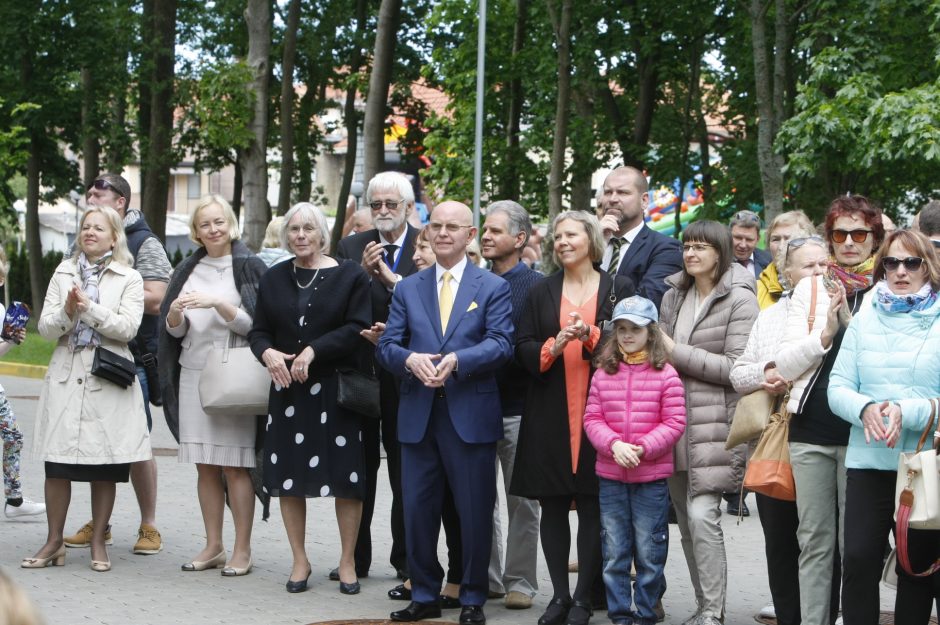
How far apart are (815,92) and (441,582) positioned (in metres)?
14.5

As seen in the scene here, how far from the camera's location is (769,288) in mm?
7508

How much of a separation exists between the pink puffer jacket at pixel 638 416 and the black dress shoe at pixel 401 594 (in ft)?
4.65

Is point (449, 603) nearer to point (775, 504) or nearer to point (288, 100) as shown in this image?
point (775, 504)

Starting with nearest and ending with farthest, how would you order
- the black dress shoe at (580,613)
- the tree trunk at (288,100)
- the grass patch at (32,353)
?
the black dress shoe at (580,613), the grass patch at (32,353), the tree trunk at (288,100)

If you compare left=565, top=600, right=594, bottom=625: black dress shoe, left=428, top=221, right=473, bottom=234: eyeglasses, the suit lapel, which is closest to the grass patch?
left=428, top=221, right=473, bottom=234: eyeglasses

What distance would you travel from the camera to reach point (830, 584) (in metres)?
6.19

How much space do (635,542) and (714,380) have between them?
87 cm

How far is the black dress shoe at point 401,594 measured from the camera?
751 centimetres

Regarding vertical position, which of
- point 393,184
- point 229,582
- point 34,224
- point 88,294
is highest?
point 34,224

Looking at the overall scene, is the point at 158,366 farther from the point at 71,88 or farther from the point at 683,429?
the point at 71,88

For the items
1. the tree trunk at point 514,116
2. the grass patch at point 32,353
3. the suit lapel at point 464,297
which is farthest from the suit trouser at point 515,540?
the tree trunk at point 514,116

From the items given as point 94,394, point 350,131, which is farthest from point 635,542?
point 350,131

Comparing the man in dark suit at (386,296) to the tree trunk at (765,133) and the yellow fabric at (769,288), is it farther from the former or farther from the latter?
the tree trunk at (765,133)

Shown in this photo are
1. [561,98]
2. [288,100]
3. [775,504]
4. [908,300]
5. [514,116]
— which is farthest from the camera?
[514,116]
